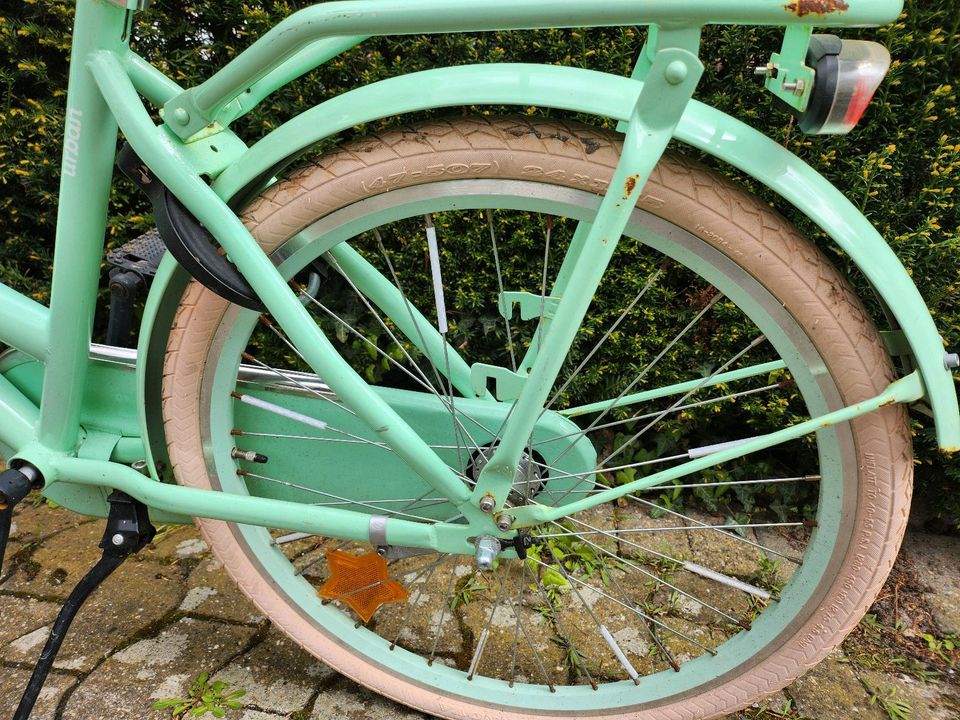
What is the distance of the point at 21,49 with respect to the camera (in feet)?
6.11

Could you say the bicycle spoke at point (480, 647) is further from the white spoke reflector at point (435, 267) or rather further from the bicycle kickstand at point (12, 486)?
the bicycle kickstand at point (12, 486)

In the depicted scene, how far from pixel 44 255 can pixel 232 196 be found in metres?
1.48

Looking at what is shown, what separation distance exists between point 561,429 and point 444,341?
0.96ft

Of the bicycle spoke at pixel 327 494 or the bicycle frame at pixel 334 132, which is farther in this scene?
the bicycle spoke at pixel 327 494

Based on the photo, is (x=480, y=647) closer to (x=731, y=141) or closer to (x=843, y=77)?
(x=731, y=141)

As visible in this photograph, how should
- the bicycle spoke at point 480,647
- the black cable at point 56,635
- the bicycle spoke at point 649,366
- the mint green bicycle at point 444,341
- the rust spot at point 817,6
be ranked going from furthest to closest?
the bicycle spoke at point 480,647, the black cable at point 56,635, the bicycle spoke at point 649,366, the mint green bicycle at point 444,341, the rust spot at point 817,6

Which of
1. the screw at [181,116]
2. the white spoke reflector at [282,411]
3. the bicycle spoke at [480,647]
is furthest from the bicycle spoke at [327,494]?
the screw at [181,116]

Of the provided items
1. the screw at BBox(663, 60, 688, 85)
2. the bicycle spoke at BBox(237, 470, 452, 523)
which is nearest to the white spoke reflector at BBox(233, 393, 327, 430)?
the bicycle spoke at BBox(237, 470, 452, 523)

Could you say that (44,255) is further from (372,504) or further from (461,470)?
(461,470)

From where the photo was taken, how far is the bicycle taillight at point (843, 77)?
2.59 ft

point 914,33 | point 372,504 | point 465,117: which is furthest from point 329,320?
point 914,33

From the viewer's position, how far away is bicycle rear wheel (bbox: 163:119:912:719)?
0.95 m

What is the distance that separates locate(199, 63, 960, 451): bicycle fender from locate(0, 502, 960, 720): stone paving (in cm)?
92

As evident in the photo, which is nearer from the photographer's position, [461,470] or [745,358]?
[461,470]
